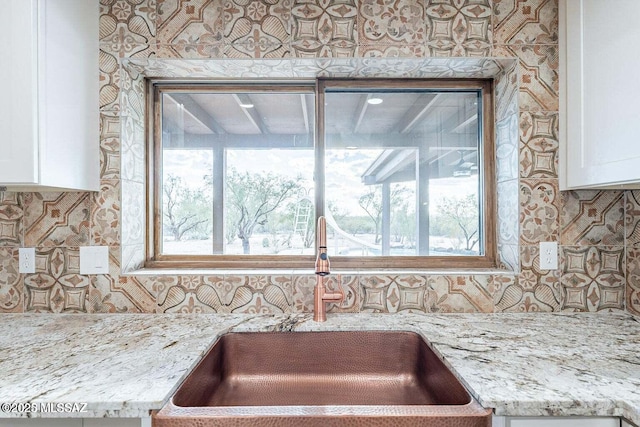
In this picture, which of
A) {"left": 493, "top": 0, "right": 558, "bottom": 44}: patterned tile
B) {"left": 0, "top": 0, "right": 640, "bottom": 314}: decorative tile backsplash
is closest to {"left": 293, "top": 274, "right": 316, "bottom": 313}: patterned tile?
{"left": 0, "top": 0, "right": 640, "bottom": 314}: decorative tile backsplash

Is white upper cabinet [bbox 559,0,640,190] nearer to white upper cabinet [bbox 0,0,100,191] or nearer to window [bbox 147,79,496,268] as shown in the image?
window [bbox 147,79,496,268]

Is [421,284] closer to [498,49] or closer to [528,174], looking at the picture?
[528,174]

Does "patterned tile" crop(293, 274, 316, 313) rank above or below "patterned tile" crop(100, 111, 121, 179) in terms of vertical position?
below

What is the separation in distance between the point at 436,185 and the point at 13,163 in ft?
5.17

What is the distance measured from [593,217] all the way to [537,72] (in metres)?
0.62

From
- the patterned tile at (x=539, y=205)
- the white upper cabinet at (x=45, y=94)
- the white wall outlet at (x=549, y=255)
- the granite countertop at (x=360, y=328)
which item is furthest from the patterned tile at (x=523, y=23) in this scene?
the white upper cabinet at (x=45, y=94)

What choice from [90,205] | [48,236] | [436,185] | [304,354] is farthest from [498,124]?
[48,236]

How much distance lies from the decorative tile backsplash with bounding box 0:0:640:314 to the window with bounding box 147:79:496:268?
209 mm

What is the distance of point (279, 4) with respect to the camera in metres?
1.42

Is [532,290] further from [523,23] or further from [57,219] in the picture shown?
[57,219]

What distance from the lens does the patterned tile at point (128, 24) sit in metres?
1.41

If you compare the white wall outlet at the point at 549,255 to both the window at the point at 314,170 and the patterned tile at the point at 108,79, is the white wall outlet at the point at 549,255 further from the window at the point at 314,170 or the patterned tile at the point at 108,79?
the patterned tile at the point at 108,79

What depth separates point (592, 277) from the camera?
1430 millimetres

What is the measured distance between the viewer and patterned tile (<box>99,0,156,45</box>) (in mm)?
1414
